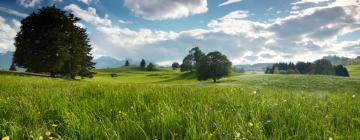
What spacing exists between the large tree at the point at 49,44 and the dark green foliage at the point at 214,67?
4250 cm

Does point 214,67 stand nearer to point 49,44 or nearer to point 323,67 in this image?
point 49,44

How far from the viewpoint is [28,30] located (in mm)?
51500

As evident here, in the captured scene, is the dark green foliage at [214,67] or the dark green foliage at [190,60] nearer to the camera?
the dark green foliage at [214,67]

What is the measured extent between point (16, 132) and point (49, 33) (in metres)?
54.1

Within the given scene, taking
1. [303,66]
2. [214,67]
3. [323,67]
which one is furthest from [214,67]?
[303,66]

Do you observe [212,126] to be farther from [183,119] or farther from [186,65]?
[186,65]

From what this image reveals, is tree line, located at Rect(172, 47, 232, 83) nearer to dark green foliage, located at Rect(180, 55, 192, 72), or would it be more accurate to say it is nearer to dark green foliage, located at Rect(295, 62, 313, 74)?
dark green foliage, located at Rect(180, 55, 192, 72)

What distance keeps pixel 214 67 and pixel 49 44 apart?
52097 millimetres

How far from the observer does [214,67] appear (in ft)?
287

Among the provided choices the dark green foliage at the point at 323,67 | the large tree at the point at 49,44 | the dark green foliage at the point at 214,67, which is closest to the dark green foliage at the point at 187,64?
the dark green foliage at the point at 323,67

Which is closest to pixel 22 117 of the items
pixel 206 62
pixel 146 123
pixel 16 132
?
pixel 16 132

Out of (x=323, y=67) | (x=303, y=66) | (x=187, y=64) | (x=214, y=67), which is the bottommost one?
(x=214, y=67)

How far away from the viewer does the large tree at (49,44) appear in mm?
49688

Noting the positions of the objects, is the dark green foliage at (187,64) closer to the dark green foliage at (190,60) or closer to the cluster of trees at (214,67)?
the dark green foliage at (190,60)
